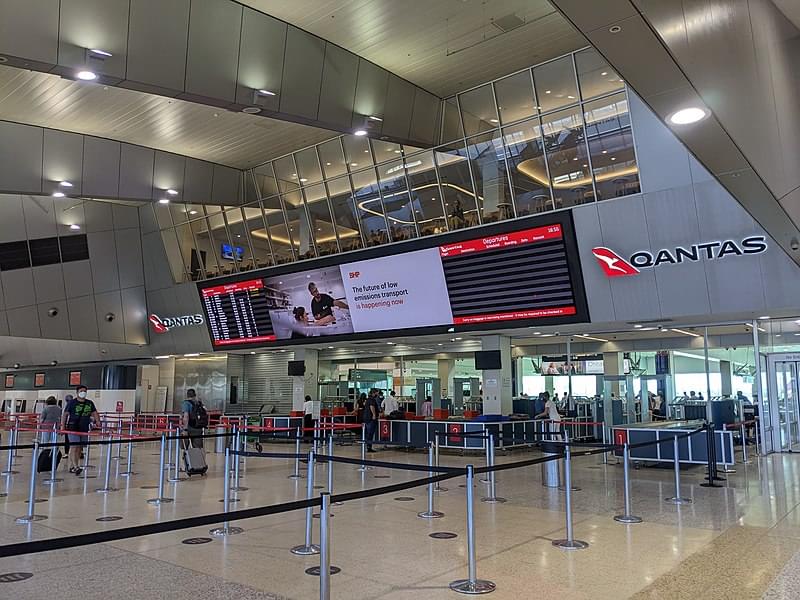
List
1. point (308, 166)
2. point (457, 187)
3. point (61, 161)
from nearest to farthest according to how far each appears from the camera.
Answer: point (61, 161) < point (457, 187) < point (308, 166)

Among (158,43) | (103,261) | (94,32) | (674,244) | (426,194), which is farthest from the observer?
(103,261)

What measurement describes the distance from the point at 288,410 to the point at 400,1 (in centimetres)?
1909

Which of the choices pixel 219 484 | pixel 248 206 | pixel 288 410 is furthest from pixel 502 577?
pixel 288 410

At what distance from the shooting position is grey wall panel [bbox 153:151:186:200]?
54.1 ft

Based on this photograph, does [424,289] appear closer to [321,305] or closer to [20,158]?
[321,305]

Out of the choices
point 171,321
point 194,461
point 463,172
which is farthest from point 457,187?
point 171,321

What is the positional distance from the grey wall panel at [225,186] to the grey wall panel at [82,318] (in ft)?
30.4

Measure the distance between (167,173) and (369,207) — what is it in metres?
5.50

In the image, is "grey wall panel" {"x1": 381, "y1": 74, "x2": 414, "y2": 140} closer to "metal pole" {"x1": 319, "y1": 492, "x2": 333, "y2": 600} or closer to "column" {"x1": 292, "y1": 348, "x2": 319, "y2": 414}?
"metal pole" {"x1": 319, "y1": 492, "x2": 333, "y2": 600}

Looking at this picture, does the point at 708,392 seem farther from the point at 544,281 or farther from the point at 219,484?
the point at 219,484

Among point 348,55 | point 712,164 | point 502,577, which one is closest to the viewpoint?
point 502,577

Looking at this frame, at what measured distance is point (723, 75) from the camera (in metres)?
4.72

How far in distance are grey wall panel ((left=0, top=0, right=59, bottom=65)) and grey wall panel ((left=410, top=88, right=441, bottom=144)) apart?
7675 mm

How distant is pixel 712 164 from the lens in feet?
19.3
